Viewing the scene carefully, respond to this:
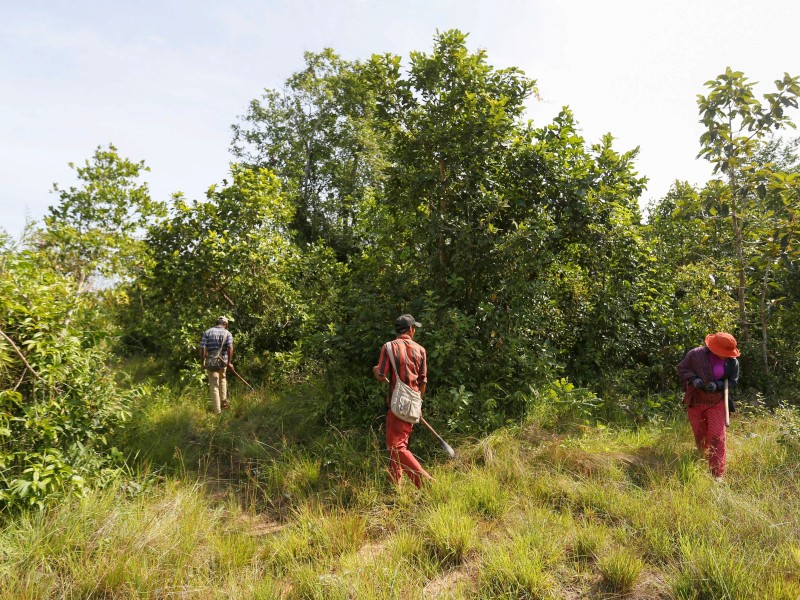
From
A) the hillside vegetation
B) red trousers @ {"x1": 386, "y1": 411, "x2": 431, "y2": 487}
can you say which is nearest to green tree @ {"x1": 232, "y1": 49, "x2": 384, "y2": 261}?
the hillside vegetation

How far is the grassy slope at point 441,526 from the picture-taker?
295 cm

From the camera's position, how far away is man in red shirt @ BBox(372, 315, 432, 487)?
4402mm

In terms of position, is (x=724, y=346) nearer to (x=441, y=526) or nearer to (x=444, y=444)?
(x=444, y=444)

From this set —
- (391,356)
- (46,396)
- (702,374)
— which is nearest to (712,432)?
(702,374)

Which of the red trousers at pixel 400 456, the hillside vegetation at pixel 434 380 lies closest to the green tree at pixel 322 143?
the hillside vegetation at pixel 434 380

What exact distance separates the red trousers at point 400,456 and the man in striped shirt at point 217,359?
391 centimetres

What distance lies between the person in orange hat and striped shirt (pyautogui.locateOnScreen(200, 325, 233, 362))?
6.17 meters

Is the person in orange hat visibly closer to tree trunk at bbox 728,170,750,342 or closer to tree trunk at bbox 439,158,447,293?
tree trunk at bbox 728,170,750,342

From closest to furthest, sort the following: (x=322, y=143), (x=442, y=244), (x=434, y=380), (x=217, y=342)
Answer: (x=434, y=380), (x=442, y=244), (x=217, y=342), (x=322, y=143)

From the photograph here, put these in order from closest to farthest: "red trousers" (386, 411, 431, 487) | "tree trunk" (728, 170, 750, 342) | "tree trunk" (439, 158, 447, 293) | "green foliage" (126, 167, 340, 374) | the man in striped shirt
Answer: "red trousers" (386, 411, 431, 487)
"tree trunk" (439, 158, 447, 293)
"tree trunk" (728, 170, 750, 342)
the man in striped shirt
"green foliage" (126, 167, 340, 374)

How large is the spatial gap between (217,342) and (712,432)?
21.4 ft

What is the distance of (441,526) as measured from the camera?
3.52m

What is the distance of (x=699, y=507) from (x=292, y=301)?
705 centimetres

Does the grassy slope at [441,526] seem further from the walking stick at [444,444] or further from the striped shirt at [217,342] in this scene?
the striped shirt at [217,342]
